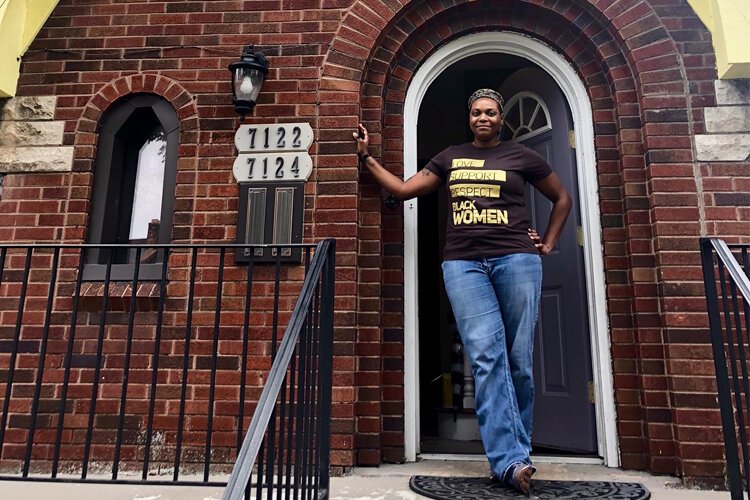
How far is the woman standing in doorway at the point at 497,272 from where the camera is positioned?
248 centimetres

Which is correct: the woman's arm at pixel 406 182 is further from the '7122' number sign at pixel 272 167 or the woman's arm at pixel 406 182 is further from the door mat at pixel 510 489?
the door mat at pixel 510 489

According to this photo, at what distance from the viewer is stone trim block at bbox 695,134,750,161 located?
10.1ft

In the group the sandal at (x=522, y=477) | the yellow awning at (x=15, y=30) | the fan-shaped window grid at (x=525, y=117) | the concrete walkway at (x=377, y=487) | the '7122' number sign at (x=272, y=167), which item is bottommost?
the concrete walkway at (x=377, y=487)

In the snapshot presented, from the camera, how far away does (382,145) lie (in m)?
3.37

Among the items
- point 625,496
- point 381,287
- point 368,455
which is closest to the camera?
point 625,496

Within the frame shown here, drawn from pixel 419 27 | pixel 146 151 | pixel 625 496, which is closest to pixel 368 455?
pixel 625 496

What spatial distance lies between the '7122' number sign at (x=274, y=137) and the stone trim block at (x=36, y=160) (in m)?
1.08

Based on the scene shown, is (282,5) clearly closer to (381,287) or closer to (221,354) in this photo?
(381,287)

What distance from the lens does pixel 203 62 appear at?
345cm

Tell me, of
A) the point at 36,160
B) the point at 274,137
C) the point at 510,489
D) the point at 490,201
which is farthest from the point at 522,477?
the point at 36,160

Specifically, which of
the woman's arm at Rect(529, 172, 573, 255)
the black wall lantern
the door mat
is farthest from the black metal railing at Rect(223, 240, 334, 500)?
the black wall lantern

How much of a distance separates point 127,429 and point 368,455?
1.35 meters

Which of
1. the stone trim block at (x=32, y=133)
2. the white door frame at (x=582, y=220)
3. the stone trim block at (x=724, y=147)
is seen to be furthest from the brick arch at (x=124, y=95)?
the stone trim block at (x=724, y=147)

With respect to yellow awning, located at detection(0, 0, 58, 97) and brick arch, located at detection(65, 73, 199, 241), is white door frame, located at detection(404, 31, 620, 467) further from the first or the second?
yellow awning, located at detection(0, 0, 58, 97)
